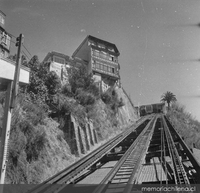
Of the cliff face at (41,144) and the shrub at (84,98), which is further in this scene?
the shrub at (84,98)

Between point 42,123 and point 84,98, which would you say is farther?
point 84,98

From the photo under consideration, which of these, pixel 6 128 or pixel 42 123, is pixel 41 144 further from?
pixel 6 128

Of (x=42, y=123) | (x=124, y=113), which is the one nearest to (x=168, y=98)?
(x=124, y=113)

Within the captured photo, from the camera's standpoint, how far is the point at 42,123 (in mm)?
11844

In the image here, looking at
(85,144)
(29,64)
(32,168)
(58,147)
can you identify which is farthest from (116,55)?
(32,168)

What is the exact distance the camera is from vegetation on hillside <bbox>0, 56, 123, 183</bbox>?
819 centimetres

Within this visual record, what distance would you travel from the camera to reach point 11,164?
7.60 metres

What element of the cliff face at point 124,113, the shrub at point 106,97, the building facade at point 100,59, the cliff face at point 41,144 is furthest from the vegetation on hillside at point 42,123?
the building facade at point 100,59

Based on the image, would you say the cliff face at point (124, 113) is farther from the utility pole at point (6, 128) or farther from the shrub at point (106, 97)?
the utility pole at point (6, 128)

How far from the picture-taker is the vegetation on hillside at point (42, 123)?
8.19 meters

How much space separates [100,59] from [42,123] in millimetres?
29730

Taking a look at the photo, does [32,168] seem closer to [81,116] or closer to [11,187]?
[11,187]

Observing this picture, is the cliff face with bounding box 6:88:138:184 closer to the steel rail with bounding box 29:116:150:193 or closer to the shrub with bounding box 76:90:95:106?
the steel rail with bounding box 29:116:150:193

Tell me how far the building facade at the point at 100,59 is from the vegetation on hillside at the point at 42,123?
15.0m
